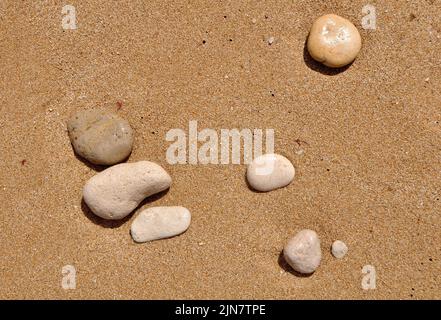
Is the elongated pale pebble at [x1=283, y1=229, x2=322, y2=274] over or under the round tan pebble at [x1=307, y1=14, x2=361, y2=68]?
under

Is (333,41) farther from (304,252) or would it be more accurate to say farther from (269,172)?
(304,252)

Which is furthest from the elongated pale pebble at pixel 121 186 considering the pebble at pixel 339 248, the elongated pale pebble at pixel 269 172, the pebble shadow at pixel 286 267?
the pebble at pixel 339 248

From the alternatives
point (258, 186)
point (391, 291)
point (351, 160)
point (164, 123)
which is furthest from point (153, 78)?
point (391, 291)

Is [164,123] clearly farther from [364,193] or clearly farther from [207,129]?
[364,193]

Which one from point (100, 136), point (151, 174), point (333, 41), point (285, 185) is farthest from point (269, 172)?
point (100, 136)

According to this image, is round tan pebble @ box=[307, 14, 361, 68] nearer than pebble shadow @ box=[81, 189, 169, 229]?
Yes

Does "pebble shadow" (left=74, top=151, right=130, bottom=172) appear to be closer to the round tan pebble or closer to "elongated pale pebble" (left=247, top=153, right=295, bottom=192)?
"elongated pale pebble" (left=247, top=153, right=295, bottom=192)

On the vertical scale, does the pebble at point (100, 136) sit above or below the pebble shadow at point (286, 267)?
above

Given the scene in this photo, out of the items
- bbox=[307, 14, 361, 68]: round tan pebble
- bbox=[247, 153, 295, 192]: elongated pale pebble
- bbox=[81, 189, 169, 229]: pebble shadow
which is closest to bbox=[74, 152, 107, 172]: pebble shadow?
bbox=[81, 189, 169, 229]: pebble shadow

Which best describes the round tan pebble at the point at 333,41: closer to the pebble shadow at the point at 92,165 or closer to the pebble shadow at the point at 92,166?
the pebble shadow at the point at 92,166
